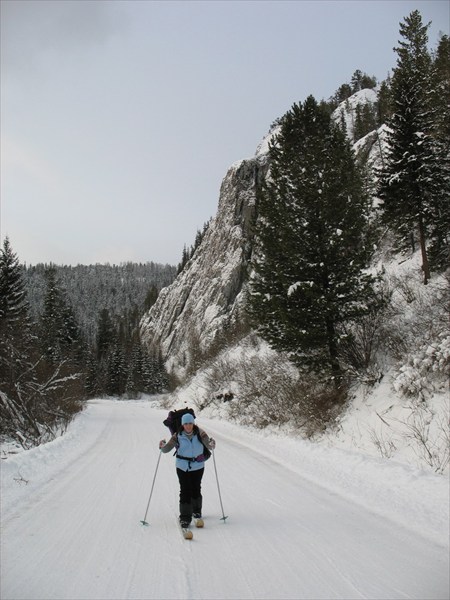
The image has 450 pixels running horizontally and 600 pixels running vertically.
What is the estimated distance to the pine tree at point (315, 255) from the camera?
12.4 metres

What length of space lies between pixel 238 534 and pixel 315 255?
9.17m

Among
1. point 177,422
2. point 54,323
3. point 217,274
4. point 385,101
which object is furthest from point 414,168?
point 217,274

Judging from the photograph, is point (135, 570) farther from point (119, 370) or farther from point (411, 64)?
point (119, 370)

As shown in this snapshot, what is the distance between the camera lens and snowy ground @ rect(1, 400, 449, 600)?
3.96 m

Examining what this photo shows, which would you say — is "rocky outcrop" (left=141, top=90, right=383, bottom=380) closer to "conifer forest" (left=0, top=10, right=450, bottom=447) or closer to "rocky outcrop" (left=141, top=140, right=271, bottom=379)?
"rocky outcrop" (left=141, top=140, right=271, bottom=379)

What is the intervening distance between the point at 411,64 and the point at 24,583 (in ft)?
103

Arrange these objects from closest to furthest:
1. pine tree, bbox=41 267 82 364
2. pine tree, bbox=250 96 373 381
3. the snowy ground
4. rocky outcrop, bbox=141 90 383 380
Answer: the snowy ground
pine tree, bbox=250 96 373 381
pine tree, bbox=41 267 82 364
rocky outcrop, bbox=141 90 383 380

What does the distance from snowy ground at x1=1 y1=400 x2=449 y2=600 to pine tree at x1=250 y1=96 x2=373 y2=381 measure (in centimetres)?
415

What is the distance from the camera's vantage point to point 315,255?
1286 cm

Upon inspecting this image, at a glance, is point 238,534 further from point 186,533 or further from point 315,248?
point 315,248

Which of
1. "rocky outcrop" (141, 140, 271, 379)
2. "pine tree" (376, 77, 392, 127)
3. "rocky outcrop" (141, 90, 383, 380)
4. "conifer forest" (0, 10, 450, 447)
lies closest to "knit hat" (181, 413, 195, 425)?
"conifer forest" (0, 10, 450, 447)

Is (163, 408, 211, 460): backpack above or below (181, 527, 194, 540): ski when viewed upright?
above

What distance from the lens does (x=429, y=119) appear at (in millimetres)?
22141

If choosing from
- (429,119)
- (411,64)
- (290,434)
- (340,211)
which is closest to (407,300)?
(340,211)
